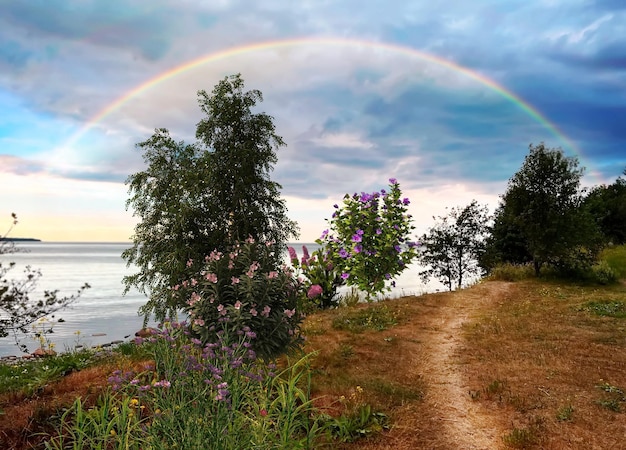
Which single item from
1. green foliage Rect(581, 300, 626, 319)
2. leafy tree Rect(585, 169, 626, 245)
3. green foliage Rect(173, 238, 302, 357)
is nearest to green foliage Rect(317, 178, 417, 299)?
green foliage Rect(581, 300, 626, 319)

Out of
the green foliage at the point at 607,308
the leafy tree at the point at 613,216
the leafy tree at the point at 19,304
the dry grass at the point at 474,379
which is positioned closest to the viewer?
the dry grass at the point at 474,379

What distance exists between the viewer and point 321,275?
13.6m

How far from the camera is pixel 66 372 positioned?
259 inches

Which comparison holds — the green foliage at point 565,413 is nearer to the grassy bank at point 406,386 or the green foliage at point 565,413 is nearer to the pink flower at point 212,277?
the grassy bank at point 406,386

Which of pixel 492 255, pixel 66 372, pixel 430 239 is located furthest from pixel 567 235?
pixel 66 372

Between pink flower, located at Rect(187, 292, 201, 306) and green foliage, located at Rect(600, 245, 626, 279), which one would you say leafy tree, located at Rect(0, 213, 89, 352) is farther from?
green foliage, located at Rect(600, 245, 626, 279)

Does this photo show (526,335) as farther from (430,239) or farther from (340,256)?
(430,239)

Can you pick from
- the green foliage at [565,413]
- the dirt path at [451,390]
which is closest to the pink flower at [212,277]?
the dirt path at [451,390]

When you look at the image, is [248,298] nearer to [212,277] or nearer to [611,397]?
[212,277]

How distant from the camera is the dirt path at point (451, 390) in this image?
4.96m

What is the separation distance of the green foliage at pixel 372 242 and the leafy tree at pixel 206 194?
664 cm

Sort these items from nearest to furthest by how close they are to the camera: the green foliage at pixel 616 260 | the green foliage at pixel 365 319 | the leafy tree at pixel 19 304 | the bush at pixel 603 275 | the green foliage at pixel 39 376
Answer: the green foliage at pixel 39 376
the leafy tree at pixel 19 304
the green foliage at pixel 365 319
the bush at pixel 603 275
the green foliage at pixel 616 260

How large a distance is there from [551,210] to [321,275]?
31.0ft

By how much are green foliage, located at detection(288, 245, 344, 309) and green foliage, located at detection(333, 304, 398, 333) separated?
184 centimetres
